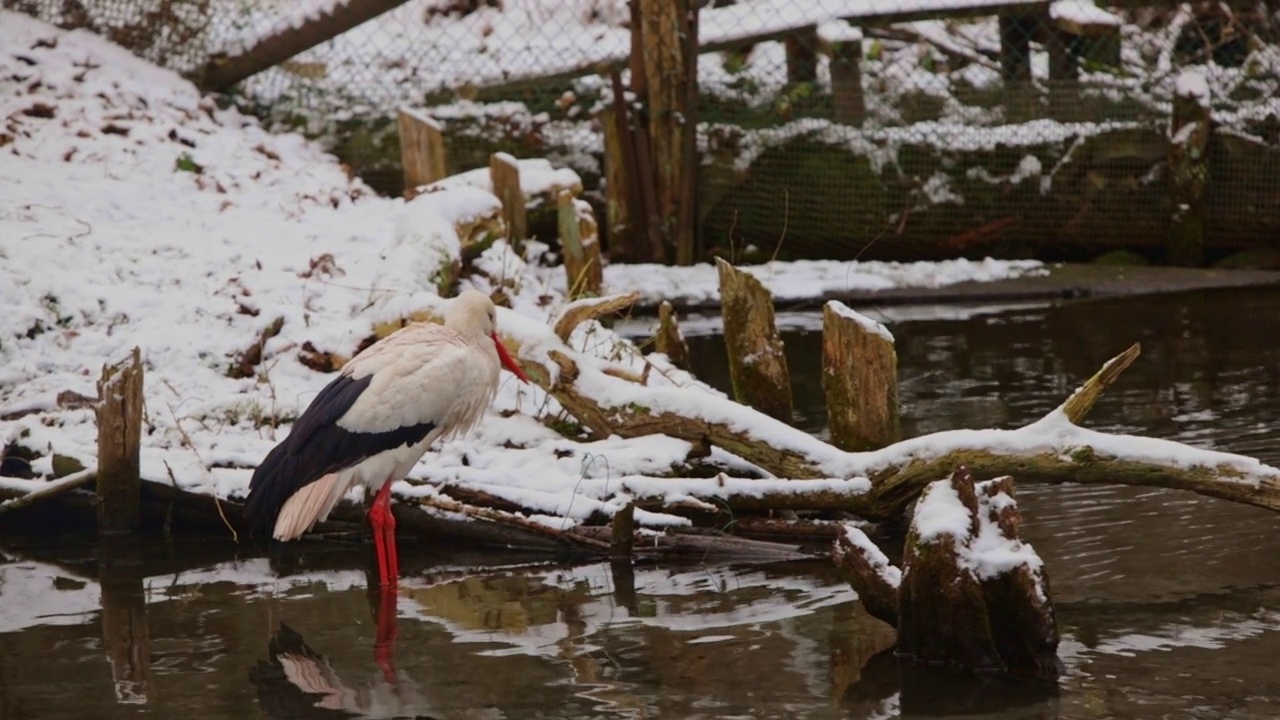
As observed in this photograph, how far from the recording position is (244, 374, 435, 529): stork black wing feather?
20.5 feet

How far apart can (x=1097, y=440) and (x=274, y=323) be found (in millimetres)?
4366

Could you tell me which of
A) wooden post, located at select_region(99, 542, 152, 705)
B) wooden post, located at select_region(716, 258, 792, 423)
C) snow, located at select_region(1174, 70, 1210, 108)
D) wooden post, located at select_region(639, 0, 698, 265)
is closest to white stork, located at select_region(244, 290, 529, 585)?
wooden post, located at select_region(99, 542, 152, 705)

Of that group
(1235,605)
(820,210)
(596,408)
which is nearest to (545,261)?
(820,210)

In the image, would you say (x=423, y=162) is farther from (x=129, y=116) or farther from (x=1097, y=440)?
(x=1097, y=440)

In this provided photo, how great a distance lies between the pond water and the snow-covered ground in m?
0.44

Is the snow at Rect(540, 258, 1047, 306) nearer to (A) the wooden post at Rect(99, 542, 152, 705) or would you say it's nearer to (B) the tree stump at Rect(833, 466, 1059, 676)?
(A) the wooden post at Rect(99, 542, 152, 705)

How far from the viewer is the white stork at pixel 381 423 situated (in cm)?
626

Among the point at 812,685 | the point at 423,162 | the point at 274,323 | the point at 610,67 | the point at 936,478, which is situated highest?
the point at 610,67

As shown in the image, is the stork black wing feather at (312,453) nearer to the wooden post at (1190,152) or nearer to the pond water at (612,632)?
the pond water at (612,632)

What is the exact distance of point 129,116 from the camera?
12367 millimetres

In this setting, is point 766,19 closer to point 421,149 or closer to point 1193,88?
point 1193,88

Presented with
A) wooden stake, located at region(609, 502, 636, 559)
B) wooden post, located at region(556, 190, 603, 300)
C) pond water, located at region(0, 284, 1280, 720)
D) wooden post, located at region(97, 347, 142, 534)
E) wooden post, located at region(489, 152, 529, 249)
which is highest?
wooden post, located at region(489, 152, 529, 249)

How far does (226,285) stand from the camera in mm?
9086

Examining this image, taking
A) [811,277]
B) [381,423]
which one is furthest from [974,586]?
[811,277]
